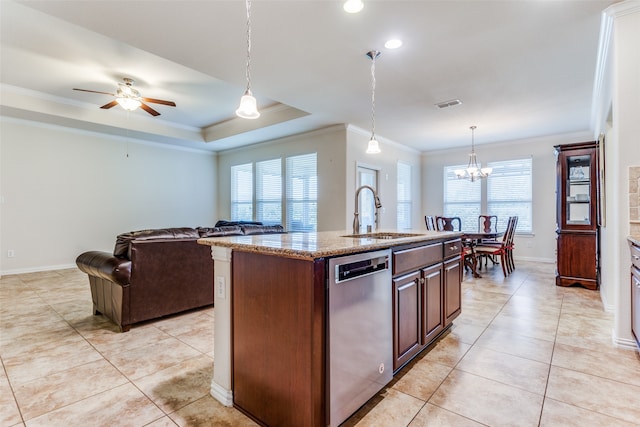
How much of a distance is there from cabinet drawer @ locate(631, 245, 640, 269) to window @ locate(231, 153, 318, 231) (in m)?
4.63

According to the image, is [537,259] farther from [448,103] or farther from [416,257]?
[416,257]

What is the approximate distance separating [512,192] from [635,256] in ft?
17.0

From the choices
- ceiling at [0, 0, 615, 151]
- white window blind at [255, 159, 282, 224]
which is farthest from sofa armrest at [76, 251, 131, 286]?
white window blind at [255, 159, 282, 224]

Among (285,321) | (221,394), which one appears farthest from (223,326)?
(285,321)

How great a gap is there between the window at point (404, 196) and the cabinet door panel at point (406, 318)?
5292 millimetres

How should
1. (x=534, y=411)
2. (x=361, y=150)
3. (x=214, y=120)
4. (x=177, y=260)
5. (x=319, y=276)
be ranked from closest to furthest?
(x=319, y=276), (x=534, y=411), (x=177, y=260), (x=361, y=150), (x=214, y=120)

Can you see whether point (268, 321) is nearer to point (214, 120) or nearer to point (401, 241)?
point (401, 241)

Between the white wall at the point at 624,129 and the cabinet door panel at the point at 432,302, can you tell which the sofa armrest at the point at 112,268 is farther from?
the white wall at the point at 624,129

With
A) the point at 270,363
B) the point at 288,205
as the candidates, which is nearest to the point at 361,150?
the point at 288,205

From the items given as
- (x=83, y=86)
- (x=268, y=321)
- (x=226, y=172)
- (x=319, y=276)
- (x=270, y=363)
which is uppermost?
(x=83, y=86)

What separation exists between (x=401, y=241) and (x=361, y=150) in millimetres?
4418

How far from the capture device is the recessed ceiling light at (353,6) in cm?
229

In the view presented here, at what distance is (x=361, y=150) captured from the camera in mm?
6148

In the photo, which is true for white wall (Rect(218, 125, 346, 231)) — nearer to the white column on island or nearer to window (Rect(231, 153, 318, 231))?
window (Rect(231, 153, 318, 231))
